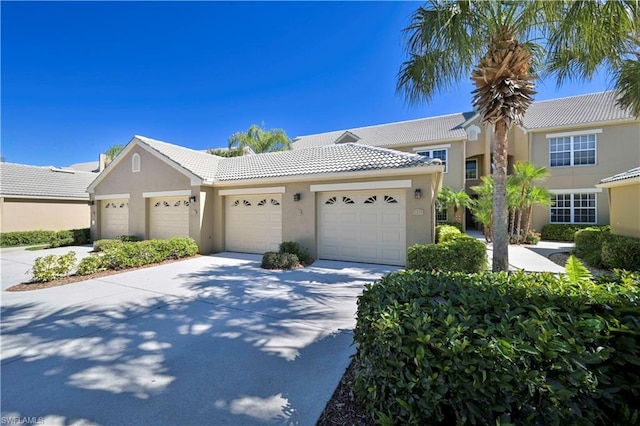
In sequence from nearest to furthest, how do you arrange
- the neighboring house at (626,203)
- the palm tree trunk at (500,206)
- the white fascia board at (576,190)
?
the palm tree trunk at (500,206) < the neighboring house at (626,203) < the white fascia board at (576,190)

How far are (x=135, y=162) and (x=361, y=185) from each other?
12.9m

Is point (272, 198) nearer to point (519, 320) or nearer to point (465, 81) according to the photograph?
point (465, 81)

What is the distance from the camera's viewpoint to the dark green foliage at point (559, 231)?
16969 mm

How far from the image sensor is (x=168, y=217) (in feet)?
47.9

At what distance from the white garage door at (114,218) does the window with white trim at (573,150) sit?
2687cm

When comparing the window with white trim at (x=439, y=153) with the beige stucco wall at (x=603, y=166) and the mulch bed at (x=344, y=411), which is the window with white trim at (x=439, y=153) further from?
the mulch bed at (x=344, y=411)

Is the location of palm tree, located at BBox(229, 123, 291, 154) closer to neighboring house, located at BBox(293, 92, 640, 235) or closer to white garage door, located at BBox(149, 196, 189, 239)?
neighboring house, located at BBox(293, 92, 640, 235)

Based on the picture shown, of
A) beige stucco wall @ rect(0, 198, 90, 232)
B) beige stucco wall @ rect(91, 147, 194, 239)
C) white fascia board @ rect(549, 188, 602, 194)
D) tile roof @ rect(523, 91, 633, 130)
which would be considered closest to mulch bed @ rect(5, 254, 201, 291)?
beige stucco wall @ rect(91, 147, 194, 239)

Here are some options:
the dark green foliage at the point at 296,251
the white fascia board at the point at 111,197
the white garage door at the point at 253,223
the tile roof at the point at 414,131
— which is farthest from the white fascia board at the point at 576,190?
the white fascia board at the point at 111,197

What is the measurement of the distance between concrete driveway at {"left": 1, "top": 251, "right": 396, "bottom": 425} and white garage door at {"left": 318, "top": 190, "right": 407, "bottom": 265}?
3.33m

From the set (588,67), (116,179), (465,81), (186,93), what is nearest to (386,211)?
(465,81)

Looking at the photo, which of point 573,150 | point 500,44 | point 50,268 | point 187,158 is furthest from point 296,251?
point 573,150

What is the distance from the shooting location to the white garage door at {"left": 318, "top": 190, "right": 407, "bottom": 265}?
10.2m

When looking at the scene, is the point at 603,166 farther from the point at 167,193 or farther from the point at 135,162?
the point at 135,162
